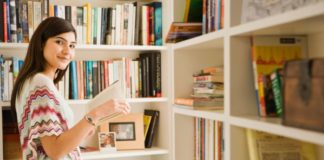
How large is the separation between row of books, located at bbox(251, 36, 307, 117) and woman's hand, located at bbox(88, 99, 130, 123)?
2.45 ft

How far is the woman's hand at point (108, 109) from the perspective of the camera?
67.6 inches

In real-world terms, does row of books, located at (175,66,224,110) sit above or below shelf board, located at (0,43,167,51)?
below

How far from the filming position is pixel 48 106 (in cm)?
166

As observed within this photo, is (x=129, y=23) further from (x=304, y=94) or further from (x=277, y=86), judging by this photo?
(x=304, y=94)

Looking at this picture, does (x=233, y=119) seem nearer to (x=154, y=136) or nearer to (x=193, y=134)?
(x=193, y=134)

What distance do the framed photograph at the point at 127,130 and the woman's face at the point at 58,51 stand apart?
807 mm

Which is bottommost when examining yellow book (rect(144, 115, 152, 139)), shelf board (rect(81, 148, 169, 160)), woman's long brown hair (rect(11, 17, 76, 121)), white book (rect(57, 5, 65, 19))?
shelf board (rect(81, 148, 169, 160))

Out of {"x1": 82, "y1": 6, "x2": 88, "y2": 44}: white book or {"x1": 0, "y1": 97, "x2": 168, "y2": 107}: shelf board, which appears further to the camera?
{"x1": 82, "y1": 6, "x2": 88, "y2": 44}: white book

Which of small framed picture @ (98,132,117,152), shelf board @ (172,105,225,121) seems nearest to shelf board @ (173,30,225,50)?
shelf board @ (172,105,225,121)

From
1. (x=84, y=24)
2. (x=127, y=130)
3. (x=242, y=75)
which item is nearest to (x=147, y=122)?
(x=127, y=130)

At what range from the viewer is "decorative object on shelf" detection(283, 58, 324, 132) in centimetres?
85

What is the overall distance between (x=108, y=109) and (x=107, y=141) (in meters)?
0.84

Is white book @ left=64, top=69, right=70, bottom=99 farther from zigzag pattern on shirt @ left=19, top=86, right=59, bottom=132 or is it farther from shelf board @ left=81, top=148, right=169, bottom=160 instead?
zigzag pattern on shirt @ left=19, top=86, right=59, bottom=132

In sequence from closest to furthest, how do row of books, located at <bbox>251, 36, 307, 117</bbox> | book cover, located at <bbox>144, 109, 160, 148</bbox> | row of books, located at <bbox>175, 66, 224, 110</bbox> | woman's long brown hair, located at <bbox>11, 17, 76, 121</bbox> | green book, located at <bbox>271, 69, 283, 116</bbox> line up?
1. green book, located at <bbox>271, 69, 283, 116</bbox>
2. row of books, located at <bbox>251, 36, 307, 117</bbox>
3. row of books, located at <bbox>175, 66, 224, 110</bbox>
4. woman's long brown hair, located at <bbox>11, 17, 76, 121</bbox>
5. book cover, located at <bbox>144, 109, 160, 148</bbox>
